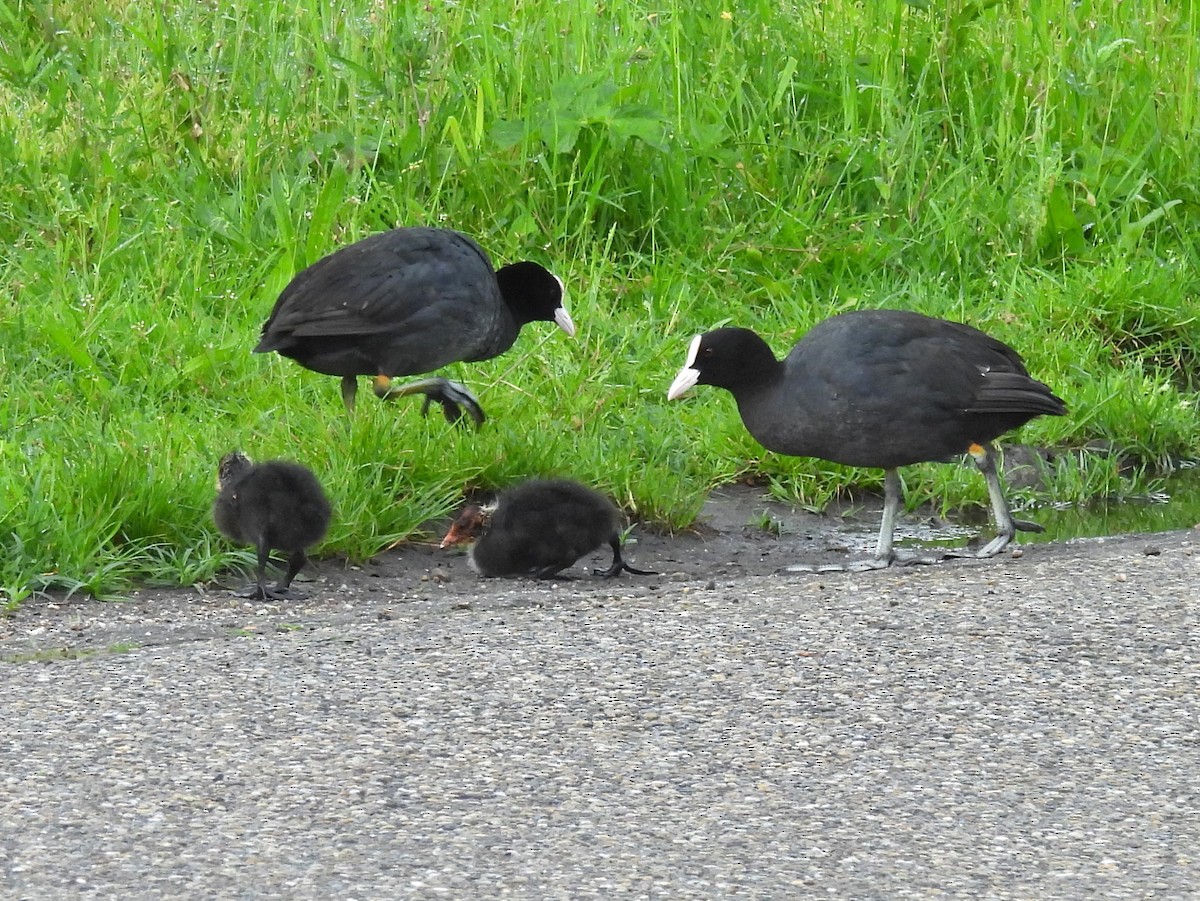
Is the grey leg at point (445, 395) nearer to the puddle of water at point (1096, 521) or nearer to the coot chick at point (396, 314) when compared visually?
the coot chick at point (396, 314)

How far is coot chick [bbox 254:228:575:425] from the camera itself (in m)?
7.26

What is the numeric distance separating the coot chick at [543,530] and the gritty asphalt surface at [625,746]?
60cm

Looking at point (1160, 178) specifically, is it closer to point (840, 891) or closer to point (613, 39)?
point (613, 39)

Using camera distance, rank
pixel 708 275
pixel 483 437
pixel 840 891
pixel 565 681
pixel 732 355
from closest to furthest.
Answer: pixel 840 891
pixel 565 681
pixel 732 355
pixel 483 437
pixel 708 275

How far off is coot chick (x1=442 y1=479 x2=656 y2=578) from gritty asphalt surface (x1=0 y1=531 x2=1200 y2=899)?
0.60 meters

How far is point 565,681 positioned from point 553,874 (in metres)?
1.25

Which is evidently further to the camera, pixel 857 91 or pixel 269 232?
pixel 857 91

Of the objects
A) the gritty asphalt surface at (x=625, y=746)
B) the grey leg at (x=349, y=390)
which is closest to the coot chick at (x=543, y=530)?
the gritty asphalt surface at (x=625, y=746)

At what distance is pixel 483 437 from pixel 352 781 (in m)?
3.51

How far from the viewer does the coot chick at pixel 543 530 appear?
6418 millimetres

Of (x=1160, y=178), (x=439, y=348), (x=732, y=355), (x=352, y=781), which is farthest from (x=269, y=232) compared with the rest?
(x=352, y=781)

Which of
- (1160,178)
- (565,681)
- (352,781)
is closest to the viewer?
(352,781)

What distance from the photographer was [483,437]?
7.37 metres

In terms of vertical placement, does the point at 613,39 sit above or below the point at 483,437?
above
